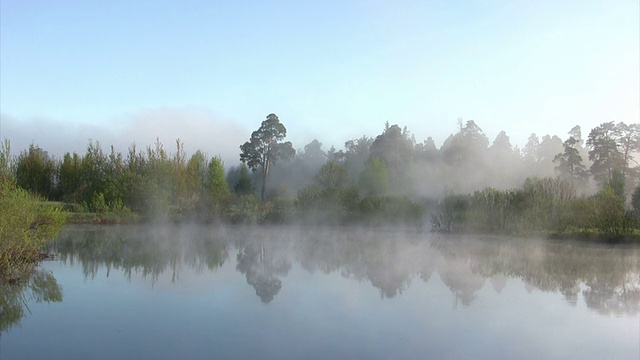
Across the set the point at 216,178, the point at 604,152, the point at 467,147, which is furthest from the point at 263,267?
the point at 467,147

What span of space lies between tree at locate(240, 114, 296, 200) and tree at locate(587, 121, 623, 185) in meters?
22.1

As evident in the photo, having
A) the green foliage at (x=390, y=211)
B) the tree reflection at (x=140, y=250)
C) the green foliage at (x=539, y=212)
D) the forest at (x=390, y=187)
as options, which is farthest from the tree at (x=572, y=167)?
the tree reflection at (x=140, y=250)

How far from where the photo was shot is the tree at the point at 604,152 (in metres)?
34.9

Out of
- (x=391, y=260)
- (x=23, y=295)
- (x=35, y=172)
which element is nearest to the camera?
(x=23, y=295)

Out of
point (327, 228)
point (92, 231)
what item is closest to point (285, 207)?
point (327, 228)

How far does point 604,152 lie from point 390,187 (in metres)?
14.5

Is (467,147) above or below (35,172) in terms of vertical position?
above

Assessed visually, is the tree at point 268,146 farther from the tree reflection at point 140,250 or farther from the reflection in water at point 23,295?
the reflection in water at point 23,295

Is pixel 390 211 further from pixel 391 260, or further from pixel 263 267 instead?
pixel 263 267

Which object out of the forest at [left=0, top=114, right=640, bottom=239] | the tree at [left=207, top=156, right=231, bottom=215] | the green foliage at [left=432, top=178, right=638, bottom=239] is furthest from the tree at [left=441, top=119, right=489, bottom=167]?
the green foliage at [left=432, top=178, right=638, bottom=239]

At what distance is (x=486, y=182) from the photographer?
4028cm

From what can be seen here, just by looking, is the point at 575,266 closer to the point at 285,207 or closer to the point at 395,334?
the point at 395,334

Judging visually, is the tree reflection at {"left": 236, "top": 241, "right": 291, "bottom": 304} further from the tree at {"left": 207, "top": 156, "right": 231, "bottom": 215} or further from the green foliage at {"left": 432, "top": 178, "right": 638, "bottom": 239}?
the tree at {"left": 207, "top": 156, "right": 231, "bottom": 215}

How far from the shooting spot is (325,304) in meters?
7.86
